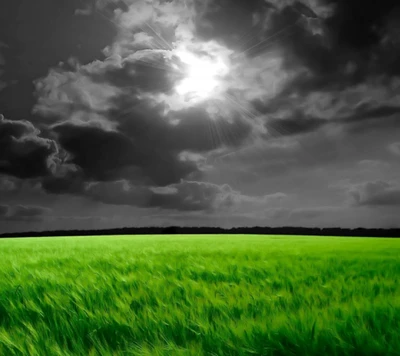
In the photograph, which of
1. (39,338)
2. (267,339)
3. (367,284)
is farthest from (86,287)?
(367,284)

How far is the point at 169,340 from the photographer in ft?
7.89

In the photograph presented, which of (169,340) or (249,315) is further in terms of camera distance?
(249,315)

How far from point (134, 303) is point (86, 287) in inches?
37.3

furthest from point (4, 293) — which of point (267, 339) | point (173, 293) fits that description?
point (267, 339)

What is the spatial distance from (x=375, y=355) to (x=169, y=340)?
1.39 metres

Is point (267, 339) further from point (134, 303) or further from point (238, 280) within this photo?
point (238, 280)

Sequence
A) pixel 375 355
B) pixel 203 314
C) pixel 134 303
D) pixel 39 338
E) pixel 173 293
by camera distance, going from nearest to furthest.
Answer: pixel 375 355 < pixel 39 338 < pixel 203 314 < pixel 134 303 < pixel 173 293

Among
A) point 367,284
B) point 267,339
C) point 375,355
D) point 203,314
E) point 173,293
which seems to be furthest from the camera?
point 367,284

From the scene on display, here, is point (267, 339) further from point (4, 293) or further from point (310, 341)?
point (4, 293)

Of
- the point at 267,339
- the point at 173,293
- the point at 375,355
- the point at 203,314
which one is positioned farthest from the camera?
the point at 173,293

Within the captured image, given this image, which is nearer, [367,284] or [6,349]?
[6,349]

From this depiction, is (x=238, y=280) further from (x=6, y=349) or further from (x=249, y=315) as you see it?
(x=6, y=349)

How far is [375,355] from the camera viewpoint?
218 cm

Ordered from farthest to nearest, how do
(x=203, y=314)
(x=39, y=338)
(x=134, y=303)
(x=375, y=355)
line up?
(x=134, y=303), (x=203, y=314), (x=39, y=338), (x=375, y=355)
